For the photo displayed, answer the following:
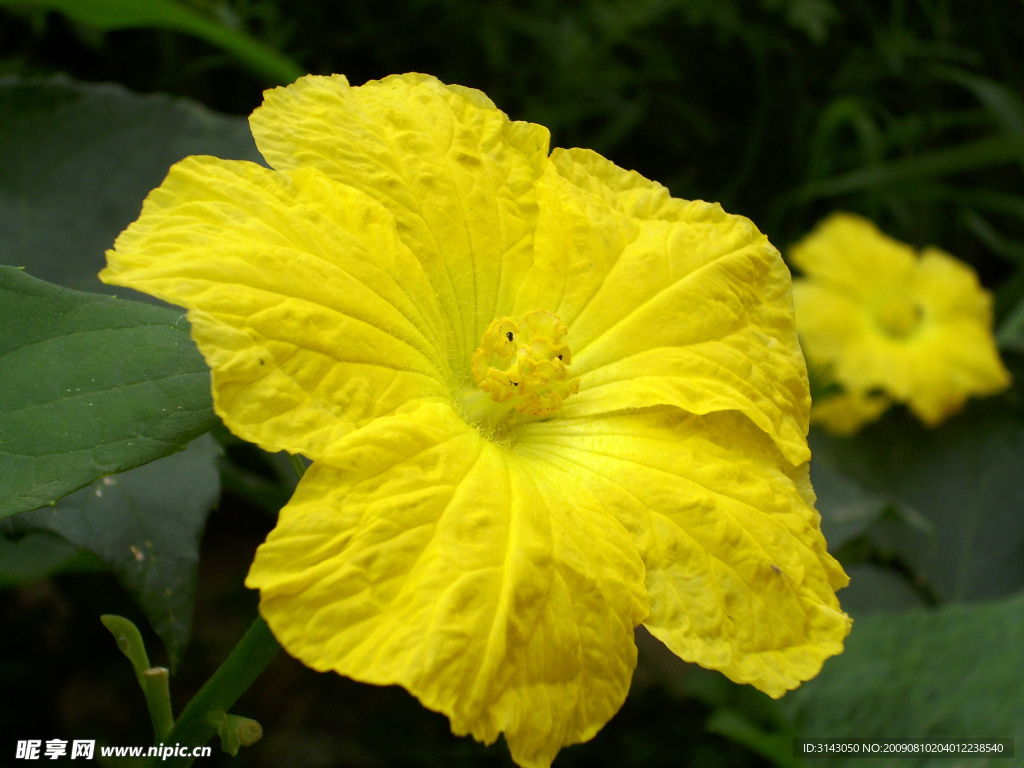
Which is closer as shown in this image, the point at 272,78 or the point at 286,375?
the point at 286,375

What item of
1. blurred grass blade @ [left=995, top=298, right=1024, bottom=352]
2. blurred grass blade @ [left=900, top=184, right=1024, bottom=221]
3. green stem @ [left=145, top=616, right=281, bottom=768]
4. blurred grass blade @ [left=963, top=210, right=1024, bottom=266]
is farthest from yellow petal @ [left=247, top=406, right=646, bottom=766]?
blurred grass blade @ [left=963, top=210, right=1024, bottom=266]

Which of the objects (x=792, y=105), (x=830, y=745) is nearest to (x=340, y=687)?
(x=830, y=745)

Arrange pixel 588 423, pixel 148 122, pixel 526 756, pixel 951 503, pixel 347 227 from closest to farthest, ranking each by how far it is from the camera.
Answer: pixel 526 756
pixel 347 227
pixel 588 423
pixel 148 122
pixel 951 503

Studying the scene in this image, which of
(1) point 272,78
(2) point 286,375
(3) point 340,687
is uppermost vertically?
(2) point 286,375

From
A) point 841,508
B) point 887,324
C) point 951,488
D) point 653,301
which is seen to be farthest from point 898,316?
point 653,301

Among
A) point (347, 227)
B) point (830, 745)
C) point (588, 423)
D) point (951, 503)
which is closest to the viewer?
point (347, 227)

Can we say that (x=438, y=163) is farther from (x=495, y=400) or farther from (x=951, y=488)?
(x=951, y=488)

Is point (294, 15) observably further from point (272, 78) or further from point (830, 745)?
point (830, 745)
